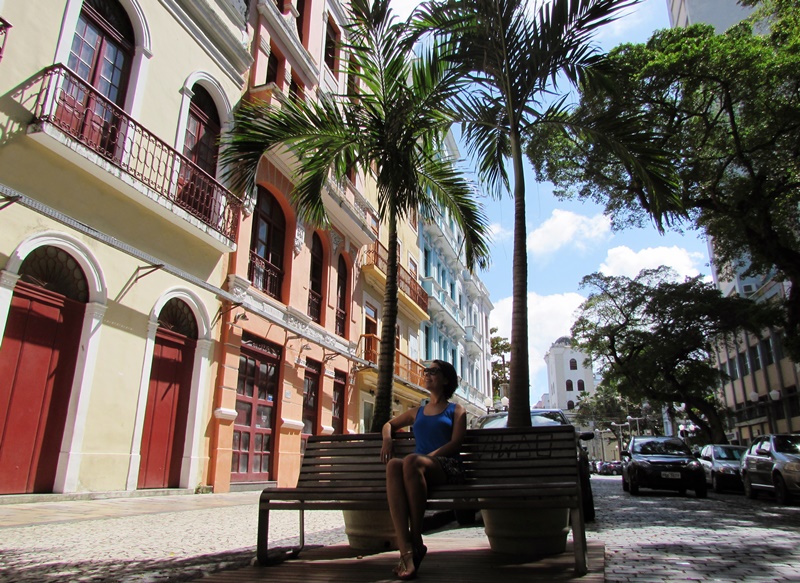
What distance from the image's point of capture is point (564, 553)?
409cm

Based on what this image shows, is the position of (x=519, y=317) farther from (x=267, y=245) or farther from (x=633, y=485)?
(x=633, y=485)

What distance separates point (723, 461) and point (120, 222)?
54.9 feet

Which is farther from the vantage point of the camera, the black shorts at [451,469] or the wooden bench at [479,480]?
the black shorts at [451,469]

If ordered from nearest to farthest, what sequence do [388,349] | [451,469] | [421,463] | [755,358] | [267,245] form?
[421,463], [451,469], [388,349], [267,245], [755,358]

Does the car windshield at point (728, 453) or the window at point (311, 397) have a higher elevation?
the window at point (311, 397)

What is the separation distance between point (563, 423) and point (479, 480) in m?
4.96

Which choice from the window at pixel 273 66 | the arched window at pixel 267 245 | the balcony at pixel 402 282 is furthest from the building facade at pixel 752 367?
the window at pixel 273 66

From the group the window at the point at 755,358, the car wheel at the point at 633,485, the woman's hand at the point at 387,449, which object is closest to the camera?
the woman's hand at the point at 387,449

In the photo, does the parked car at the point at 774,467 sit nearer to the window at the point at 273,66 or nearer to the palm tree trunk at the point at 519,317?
the palm tree trunk at the point at 519,317

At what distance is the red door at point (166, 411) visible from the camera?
9.57 m

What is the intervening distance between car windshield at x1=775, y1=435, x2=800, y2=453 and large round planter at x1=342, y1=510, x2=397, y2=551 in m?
11.7

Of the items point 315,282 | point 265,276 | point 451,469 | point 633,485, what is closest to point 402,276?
point 315,282

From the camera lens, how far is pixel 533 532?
4.04m

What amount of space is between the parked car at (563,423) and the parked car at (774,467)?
19.3 ft
